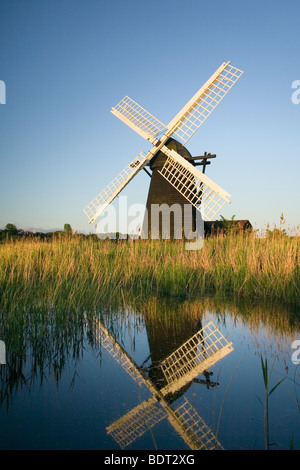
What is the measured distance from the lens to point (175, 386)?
2846 mm

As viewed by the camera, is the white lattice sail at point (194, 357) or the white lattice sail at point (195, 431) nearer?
the white lattice sail at point (195, 431)

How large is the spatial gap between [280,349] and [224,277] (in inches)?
147

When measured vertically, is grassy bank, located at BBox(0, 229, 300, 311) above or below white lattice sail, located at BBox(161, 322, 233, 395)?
above

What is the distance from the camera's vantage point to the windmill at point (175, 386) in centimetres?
208

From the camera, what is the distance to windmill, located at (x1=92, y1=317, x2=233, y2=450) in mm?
2078

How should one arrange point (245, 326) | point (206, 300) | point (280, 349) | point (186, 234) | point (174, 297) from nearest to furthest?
1. point (280, 349)
2. point (245, 326)
3. point (206, 300)
4. point (174, 297)
5. point (186, 234)

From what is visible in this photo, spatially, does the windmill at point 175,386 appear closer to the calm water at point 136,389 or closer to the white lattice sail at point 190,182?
the calm water at point 136,389

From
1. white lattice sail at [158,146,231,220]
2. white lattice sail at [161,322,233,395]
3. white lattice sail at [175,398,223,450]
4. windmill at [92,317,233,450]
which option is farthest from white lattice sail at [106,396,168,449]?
white lattice sail at [158,146,231,220]

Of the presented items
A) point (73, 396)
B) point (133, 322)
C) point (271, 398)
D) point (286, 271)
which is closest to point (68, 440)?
point (73, 396)

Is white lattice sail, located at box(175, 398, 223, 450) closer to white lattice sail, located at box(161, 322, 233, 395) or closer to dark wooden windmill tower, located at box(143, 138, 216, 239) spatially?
white lattice sail, located at box(161, 322, 233, 395)

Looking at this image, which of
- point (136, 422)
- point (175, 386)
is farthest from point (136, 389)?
point (136, 422)

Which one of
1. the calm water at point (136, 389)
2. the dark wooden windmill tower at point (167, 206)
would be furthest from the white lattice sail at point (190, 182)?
the calm water at point (136, 389)
